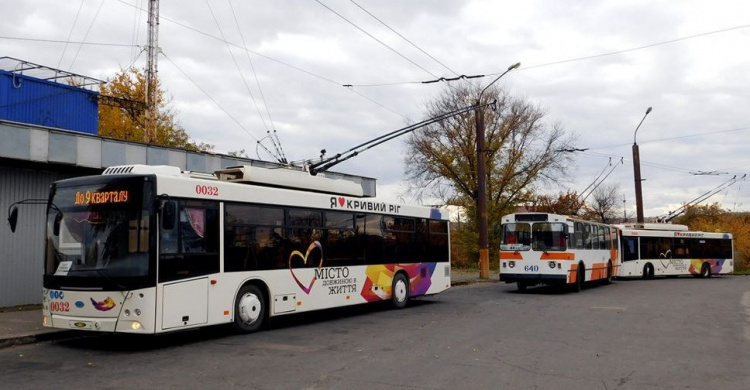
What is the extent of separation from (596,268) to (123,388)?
23.1 metres

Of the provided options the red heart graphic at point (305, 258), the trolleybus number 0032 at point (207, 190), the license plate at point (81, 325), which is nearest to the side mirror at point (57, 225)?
the license plate at point (81, 325)

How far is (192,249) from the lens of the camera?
11164mm

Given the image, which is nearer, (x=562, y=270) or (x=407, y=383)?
(x=407, y=383)

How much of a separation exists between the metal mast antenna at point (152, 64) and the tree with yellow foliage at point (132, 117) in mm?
497

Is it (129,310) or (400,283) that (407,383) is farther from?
(400,283)

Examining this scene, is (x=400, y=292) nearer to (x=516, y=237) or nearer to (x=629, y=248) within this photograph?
(x=516, y=237)

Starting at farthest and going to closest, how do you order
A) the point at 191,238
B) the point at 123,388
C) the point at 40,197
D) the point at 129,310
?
the point at 40,197
the point at 191,238
the point at 129,310
the point at 123,388

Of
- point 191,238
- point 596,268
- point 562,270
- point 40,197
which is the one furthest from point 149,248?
point 596,268

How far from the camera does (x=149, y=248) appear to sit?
33.9 feet

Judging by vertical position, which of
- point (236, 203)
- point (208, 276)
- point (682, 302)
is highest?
point (236, 203)

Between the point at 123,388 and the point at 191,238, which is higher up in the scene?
the point at 191,238

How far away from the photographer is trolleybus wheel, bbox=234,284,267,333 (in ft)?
40.0

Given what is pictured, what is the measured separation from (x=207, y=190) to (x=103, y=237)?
1944 millimetres

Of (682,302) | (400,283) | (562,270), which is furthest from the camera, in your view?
(562,270)
